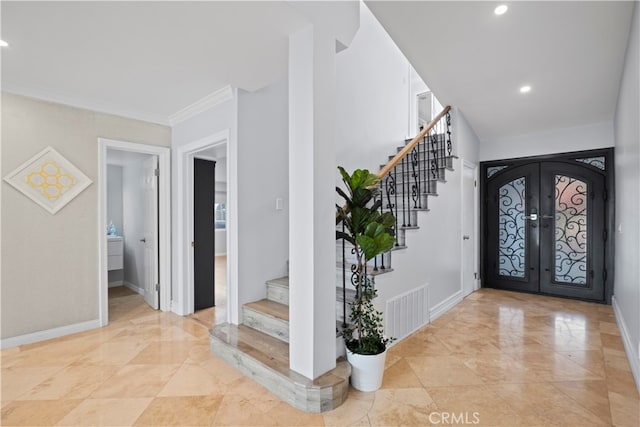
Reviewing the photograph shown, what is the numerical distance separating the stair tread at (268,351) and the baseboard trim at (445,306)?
177 centimetres

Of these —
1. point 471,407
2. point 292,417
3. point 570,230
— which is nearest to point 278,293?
point 292,417

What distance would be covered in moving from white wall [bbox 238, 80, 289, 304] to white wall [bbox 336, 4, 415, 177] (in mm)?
986

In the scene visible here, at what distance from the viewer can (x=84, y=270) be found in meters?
3.31

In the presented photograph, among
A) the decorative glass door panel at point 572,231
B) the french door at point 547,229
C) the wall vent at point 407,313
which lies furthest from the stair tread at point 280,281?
the decorative glass door panel at point 572,231

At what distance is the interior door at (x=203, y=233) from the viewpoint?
3.84 metres

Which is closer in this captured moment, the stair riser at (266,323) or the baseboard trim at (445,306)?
the stair riser at (266,323)

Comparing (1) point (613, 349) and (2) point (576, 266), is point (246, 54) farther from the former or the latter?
(2) point (576, 266)

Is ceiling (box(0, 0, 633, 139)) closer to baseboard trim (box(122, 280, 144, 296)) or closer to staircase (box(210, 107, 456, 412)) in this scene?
staircase (box(210, 107, 456, 412))

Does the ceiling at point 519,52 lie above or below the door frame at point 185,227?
above

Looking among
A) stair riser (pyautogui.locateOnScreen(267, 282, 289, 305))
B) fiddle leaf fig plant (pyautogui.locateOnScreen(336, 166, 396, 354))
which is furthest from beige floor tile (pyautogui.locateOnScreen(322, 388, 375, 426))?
stair riser (pyautogui.locateOnScreen(267, 282, 289, 305))

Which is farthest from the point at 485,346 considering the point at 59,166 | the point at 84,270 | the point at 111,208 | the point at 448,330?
the point at 111,208

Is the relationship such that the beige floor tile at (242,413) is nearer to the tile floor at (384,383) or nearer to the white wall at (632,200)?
the tile floor at (384,383)

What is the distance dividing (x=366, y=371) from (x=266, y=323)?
101 cm

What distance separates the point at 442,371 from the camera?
95.3 inches
